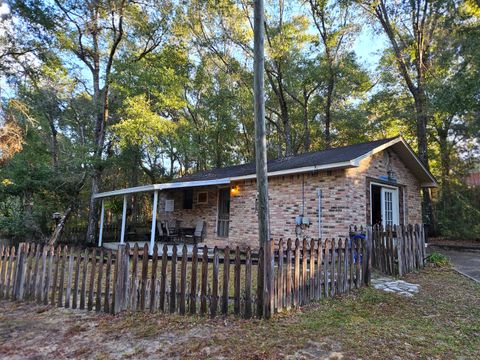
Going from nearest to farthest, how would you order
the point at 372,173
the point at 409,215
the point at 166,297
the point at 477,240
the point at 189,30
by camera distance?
the point at 166,297 < the point at 372,173 < the point at 409,215 < the point at 477,240 < the point at 189,30

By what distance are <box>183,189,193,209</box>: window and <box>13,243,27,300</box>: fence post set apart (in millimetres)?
8731

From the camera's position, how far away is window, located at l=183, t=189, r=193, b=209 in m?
14.2

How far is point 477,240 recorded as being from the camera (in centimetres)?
1472

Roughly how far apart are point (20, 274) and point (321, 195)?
7548 mm

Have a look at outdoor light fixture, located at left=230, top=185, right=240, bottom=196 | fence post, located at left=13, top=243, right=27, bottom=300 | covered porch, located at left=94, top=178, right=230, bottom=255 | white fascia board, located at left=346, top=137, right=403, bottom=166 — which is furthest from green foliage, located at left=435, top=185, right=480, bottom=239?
fence post, located at left=13, top=243, right=27, bottom=300

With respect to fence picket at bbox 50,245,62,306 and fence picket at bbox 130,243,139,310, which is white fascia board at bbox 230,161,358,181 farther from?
fence picket at bbox 50,245,62,306

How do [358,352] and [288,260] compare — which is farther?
[288,260]

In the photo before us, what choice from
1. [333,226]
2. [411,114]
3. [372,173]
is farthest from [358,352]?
[411,114]

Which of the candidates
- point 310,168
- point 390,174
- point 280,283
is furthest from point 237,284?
point 390,174

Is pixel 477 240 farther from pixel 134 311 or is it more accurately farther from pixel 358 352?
pixel 134 311

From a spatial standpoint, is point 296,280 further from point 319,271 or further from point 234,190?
point 234,190

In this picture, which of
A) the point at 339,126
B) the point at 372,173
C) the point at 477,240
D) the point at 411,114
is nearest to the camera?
the point at 372,173

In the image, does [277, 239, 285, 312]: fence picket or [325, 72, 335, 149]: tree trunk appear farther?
[325, 72, 335, 149]: tree trunk

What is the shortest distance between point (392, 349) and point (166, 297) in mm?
2971
